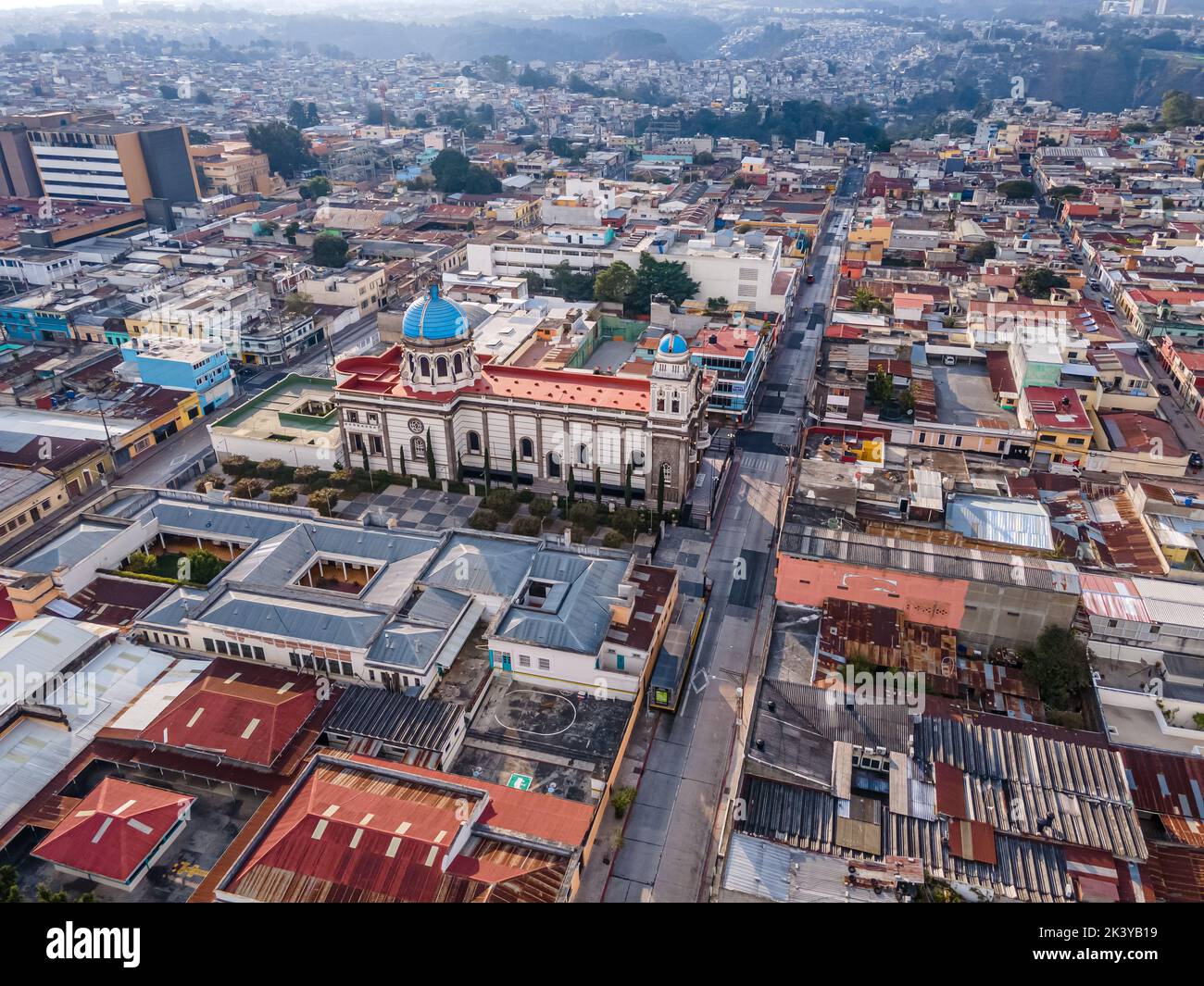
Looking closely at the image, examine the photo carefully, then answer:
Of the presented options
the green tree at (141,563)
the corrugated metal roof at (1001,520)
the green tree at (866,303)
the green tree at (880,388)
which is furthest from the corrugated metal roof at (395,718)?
the green tree at (866,303)

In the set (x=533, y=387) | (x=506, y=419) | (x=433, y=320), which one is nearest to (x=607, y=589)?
(x=506, y=419)

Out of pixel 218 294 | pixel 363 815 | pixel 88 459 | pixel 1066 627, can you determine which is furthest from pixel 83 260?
pixel 1066 627

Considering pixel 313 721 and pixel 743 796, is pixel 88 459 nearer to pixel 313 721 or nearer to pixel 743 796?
pixel 313 721

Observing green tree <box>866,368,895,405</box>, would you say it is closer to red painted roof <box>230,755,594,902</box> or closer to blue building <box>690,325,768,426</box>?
blue building <box>690,325,768,426</box>

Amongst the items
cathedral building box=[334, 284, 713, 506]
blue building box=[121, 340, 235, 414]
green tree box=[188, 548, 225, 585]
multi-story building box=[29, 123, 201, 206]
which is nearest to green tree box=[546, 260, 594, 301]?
cathedral building box=[334, 284, 713, 506]

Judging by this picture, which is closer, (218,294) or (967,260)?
(218,294)

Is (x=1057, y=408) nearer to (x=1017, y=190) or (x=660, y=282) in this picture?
(x=660, y=282)

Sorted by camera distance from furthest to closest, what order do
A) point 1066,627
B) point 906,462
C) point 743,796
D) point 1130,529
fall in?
point 906,462
point 1130,529
point 1066,627
point 743,796
